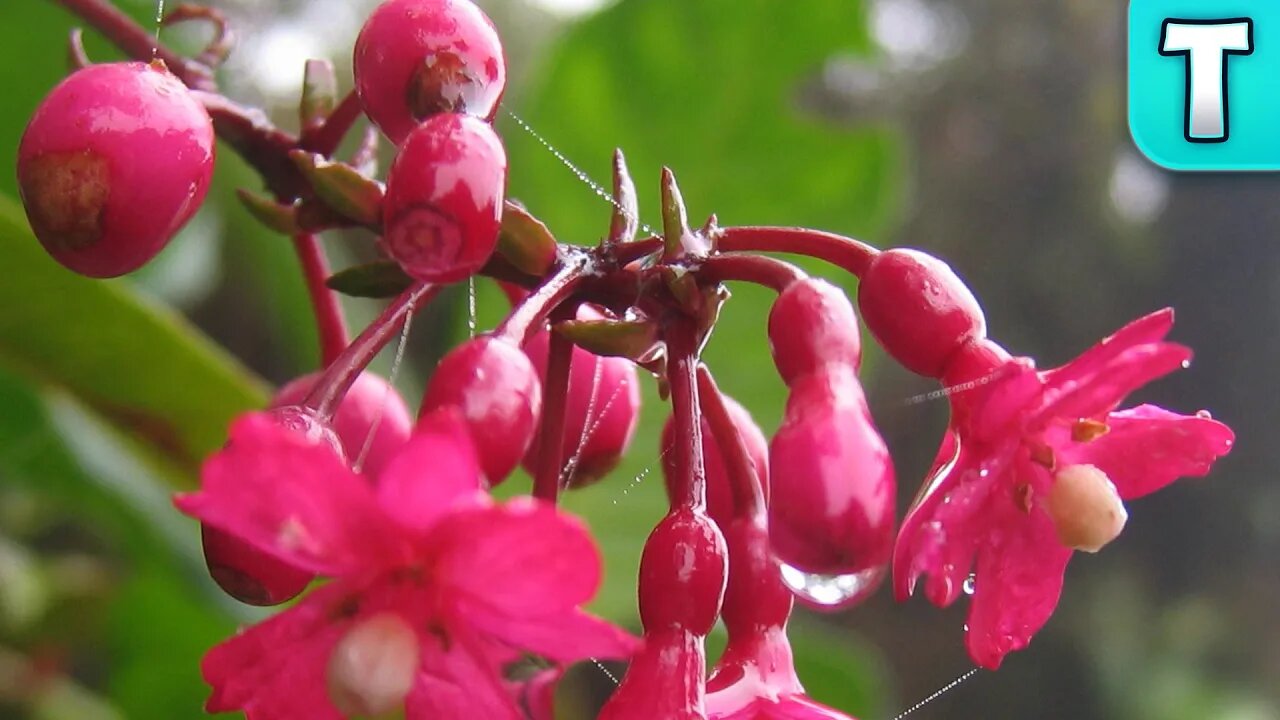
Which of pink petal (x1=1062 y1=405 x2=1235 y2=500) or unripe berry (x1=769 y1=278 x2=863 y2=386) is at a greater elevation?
unripe berry (x1=769 y1=278 x2=863 y2=386)

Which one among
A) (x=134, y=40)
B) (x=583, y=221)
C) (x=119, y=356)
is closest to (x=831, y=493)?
(x=134, y=40)

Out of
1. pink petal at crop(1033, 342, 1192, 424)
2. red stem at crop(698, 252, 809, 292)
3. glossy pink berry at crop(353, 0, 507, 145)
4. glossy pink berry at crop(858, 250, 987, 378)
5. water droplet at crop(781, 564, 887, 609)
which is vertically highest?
glossy pink berry at crop(353, 0, 507, 145)

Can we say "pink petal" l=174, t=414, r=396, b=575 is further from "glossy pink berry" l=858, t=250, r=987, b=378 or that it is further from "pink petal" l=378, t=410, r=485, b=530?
"glossy pink berry" l=858, t=250, r=987, b=378


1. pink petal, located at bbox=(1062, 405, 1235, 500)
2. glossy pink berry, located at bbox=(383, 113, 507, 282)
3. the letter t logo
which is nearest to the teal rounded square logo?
the letter t logo

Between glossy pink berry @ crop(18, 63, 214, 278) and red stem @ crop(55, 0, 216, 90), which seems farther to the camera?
red stem @ crop(55, 0, 216, 90)

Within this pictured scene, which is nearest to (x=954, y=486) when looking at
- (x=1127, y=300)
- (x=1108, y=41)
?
(x=1127, y=300)

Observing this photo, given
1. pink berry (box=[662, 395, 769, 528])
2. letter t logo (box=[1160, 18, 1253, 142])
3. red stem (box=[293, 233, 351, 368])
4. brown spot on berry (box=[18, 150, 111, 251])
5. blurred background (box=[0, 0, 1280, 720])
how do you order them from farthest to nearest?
letter t logo (box=[1160, 18, 1253, 142]) < blurred background (box=[0, 0, 1280, 720]) < red stem (box=[293, 233, 351, 368]) < pink berry (box=[662, 395, 769, 528]) < brown spot on berry (box=[18, 150, 111, 251])

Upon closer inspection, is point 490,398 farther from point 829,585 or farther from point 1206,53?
point 1206,53
